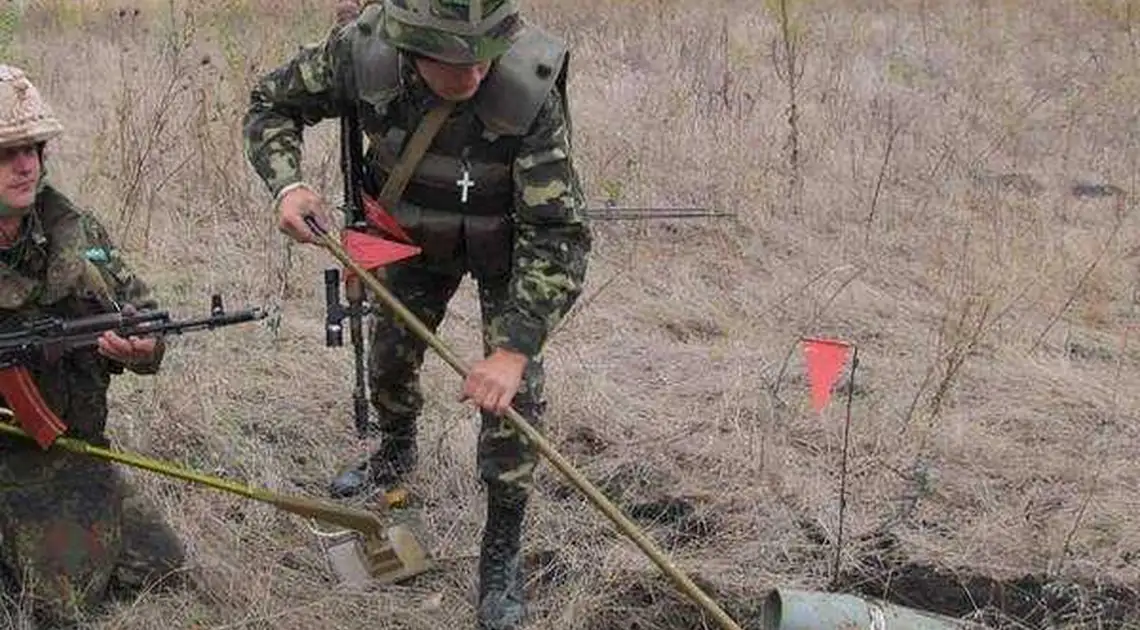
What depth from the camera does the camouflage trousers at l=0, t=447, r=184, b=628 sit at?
2.87 meters

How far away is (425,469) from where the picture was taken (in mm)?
3629

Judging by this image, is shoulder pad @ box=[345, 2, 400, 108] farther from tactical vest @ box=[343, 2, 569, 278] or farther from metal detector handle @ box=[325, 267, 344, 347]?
metal detector handle @ box=[325, 267, 344, 347]

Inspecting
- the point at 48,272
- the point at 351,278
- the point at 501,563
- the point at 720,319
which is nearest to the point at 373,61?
the point at 351,278

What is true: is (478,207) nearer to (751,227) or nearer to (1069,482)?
(1069,482)

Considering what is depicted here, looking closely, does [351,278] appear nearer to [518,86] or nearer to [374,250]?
[374,250]

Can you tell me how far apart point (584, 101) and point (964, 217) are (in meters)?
2.16

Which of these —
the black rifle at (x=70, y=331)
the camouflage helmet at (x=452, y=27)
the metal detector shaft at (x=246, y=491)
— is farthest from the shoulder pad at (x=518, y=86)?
the metal detector shaft at (x=246, y=491)

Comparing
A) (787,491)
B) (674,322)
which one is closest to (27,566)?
(787,491)

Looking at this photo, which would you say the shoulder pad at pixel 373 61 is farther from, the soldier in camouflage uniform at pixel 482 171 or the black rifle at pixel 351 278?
the black rifle at pixel 351 278

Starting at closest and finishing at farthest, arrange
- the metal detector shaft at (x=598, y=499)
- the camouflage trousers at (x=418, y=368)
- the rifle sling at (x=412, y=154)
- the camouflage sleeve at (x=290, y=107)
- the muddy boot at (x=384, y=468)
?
the metal detector shaft at (x=598, y=499) → the rifle sling at (x=412, y=154) → the camouflage sleeve at (x=290, y=107) → the camouflage trousers at (x=418, y=368) → the muddy boot at (x=384, y=468)

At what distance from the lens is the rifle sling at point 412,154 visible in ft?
8.92

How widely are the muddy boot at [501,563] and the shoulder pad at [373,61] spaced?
94 cm

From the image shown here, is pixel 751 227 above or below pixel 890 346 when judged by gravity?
above

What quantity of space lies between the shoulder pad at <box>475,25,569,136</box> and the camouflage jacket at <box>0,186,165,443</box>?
886 millimetres
